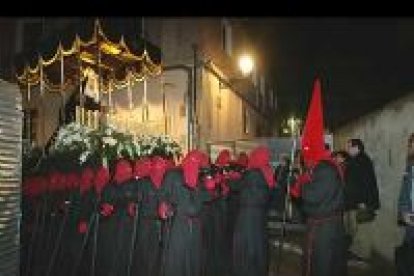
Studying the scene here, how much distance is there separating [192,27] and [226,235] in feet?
6.23

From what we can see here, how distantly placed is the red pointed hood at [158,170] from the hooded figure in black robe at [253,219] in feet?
2.05

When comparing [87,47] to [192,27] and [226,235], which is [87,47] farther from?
[226,235]

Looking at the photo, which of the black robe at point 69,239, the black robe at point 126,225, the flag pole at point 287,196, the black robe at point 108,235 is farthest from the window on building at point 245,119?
the black robe at point 69,239

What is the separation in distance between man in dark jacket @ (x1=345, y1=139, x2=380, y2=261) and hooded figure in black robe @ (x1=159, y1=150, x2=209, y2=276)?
3.84ft

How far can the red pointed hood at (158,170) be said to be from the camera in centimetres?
576

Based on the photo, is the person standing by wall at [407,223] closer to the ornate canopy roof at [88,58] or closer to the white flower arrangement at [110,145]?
the white flower arrangement at [110,145]

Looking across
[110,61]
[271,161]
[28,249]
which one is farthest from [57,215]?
[110,61]

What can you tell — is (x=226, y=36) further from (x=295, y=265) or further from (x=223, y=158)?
(x=295, y=265)

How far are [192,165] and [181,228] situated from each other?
49cm

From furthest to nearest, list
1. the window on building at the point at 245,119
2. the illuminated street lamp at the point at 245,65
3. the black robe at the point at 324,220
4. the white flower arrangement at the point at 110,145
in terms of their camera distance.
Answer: the illuminated street lamp at the point at 245,65, the window on building at the point at 245,119, the white flower arrangement at the point at 110,145, the black robe at the point at 324,220

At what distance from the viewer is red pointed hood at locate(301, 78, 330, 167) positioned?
5754mm

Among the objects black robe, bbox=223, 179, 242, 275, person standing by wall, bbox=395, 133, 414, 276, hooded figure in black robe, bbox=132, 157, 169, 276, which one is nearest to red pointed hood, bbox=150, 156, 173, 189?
hooded figure in black robe, bbox=132, 157, 169, 276

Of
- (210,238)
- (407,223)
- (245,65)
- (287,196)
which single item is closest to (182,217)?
(210,238)

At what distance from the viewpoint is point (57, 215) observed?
6367 millimetres
